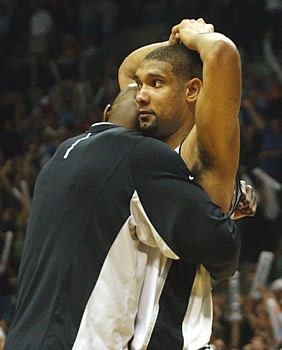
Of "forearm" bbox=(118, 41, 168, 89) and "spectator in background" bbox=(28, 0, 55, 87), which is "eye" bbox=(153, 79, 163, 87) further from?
"spectator in background" bbox=(28, 0, 55, 87)

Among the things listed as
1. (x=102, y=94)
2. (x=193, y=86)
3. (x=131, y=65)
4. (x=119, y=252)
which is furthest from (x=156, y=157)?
(x=102, y=94)

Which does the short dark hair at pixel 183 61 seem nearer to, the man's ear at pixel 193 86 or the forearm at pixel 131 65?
the man's ear at pixel 193 86

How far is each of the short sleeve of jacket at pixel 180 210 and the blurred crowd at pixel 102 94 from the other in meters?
4.41

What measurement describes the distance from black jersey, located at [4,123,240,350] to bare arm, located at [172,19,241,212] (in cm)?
11

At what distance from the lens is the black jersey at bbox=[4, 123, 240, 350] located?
7.76ft

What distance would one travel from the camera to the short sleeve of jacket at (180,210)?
2342 millimetres

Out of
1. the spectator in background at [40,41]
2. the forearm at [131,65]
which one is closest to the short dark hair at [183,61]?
the forearm at [131,65]

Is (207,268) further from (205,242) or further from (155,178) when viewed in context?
(155,178)

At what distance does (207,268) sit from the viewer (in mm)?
2488

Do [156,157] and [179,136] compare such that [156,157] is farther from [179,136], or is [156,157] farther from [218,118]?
[179,136]

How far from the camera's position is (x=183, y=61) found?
8.94ft

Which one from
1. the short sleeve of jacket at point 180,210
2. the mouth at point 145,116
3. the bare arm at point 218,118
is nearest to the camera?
the short sleeve of jacket at point 180,210

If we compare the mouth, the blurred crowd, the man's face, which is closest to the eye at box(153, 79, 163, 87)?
the man's face

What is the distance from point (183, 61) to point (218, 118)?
349mm
